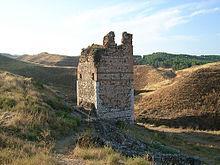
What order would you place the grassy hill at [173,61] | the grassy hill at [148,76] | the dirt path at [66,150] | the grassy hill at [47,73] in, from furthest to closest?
the grassy hill at [173,61] → the grassy hill at [148,76] → the grassy hill at [47,73] → the dirt path at [66,150]

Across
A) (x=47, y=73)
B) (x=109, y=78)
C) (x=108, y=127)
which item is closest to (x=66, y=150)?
(x=108, y=127)

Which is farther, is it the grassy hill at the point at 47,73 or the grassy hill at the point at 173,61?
the grassy hill at the point at 173,61

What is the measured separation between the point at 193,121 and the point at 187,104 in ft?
10.5

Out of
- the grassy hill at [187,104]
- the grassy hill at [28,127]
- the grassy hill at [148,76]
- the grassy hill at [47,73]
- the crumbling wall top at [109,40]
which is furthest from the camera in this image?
the grassy hill at [148,76]

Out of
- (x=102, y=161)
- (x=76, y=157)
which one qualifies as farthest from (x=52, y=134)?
(x=102, y=161)

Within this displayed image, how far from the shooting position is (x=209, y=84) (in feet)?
126

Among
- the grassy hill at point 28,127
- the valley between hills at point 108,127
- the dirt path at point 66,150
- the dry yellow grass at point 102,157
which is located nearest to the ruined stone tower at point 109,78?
the valley between hills at point 108,127

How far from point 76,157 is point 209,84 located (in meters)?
30.1

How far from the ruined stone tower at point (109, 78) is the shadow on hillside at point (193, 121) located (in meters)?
8.03

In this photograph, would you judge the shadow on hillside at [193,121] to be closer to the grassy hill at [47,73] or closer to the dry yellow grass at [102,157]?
the dry yellow grass at [102,157]

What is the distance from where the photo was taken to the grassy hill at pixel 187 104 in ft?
106

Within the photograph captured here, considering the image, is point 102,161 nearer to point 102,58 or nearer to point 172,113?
point 102,58

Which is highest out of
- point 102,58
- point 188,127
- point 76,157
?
point 102,58

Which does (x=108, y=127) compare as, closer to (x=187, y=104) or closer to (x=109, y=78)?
(x=109, y=78)
